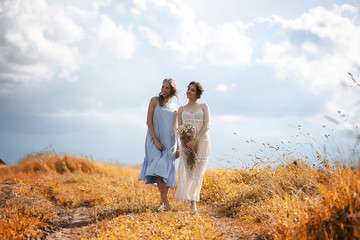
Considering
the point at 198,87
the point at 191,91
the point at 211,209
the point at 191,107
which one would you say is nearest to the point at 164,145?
the point at 191,107

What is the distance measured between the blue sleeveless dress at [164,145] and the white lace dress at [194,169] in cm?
21

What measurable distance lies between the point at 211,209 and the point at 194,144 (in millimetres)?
2102

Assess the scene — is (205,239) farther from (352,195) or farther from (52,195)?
(52,195)

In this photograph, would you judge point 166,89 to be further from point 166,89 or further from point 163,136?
point 163,136

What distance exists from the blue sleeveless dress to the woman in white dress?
0.63 ft

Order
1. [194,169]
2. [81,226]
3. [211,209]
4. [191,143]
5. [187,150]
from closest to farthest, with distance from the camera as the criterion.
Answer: [81,226]
[191,143]
[187,150]
[194,169]
[211,209]

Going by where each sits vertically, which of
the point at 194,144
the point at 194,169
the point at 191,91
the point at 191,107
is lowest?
the point at 194,169

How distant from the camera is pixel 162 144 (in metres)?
6.86

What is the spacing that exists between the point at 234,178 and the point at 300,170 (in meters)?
2.73

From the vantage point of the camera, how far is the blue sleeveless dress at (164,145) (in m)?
6.73

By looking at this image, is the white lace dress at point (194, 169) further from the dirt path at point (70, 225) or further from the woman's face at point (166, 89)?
the dirt path at point (70, 225)

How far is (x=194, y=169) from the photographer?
685 cm

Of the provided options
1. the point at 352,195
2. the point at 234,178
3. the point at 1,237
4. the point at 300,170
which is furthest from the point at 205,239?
the point at 234,178

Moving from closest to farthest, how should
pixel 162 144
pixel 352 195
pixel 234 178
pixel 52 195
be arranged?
pixel 352 195, pixel 162 144, pixel 52 195, pixel 234 178
